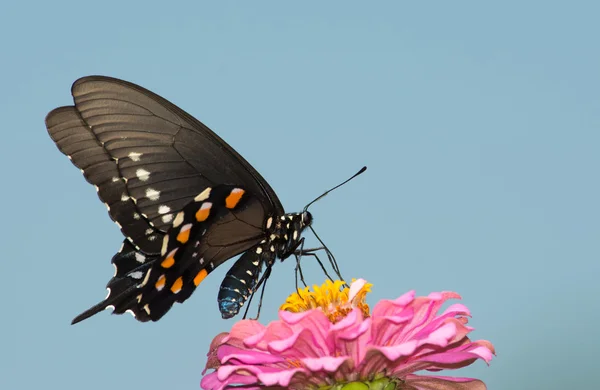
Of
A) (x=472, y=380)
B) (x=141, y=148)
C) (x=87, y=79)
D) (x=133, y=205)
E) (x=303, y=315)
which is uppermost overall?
(x=87, y=79)

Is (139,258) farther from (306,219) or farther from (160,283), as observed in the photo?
(306,219)

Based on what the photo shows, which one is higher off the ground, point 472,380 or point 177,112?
point 177,112

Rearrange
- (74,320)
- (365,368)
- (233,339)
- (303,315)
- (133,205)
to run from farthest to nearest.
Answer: (133,205) < (74,320) < (233,339) < (365,368) < (303,315)

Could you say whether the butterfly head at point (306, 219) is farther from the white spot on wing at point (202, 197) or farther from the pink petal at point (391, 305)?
the pink petal at point (391, 305)

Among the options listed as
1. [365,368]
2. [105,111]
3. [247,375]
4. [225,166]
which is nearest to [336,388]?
[365,368]

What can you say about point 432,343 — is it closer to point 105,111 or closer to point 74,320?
point 74,320

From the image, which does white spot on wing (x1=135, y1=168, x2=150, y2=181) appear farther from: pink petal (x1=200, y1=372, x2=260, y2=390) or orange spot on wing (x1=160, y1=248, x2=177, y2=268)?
pink petal (x1=200, y1=372, x2=260, y2=390)

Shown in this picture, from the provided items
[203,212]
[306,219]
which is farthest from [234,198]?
[306,219]

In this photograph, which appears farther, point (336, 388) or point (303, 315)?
point (336, 388)
